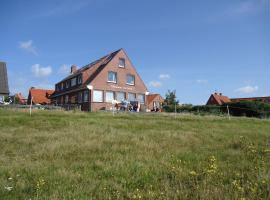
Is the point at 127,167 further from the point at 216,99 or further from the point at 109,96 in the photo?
the point at 216,99

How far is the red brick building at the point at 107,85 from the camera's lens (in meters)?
41.3

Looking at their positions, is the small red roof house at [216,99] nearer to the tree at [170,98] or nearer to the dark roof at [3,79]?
the tree at [170,98]

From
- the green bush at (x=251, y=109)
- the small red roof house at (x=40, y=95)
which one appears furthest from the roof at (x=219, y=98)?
the small red roof house at (x=40, y=95)

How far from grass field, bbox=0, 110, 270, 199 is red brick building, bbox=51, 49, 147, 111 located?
27677mm

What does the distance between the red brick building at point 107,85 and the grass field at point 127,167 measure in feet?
90.8

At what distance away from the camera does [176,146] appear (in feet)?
38.3

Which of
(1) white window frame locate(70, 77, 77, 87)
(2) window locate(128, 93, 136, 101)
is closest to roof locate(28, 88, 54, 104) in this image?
(1) white window frame locate(70, 77, 77, 87)

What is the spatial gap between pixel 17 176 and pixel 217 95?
78.6 metres

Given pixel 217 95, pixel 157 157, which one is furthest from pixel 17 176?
pixel 217 95

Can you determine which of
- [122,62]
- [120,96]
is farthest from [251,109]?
[122,62]

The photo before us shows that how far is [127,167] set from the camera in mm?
8219

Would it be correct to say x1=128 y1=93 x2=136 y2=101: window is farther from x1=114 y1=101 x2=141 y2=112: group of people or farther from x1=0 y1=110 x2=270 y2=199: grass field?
x1=0 y1=110 x2=270 y2=199: grass field

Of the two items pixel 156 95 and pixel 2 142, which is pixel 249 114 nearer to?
pixel 156 95

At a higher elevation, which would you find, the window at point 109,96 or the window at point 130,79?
the window at point 130,79
